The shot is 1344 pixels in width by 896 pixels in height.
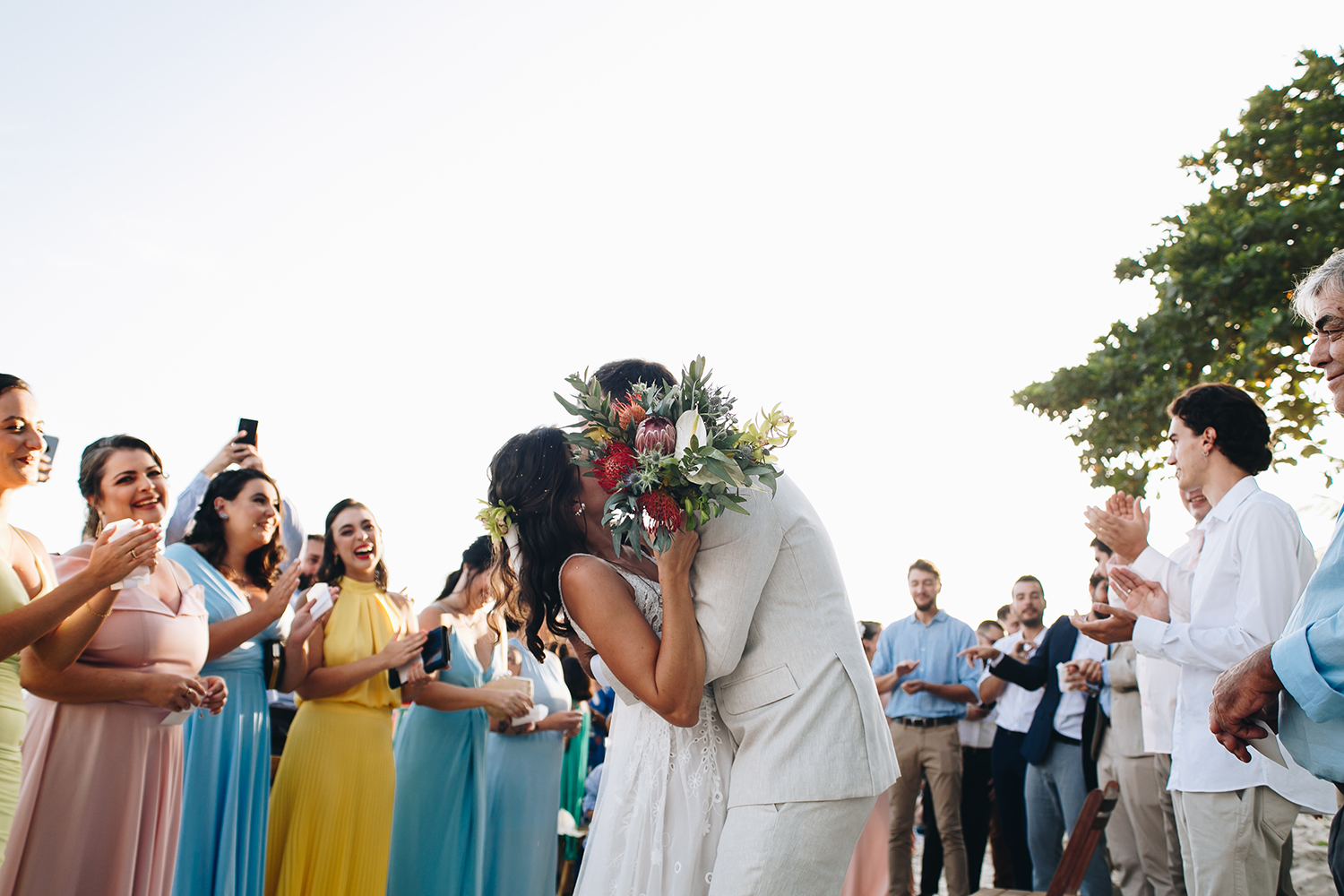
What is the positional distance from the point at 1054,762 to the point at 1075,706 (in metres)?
0.48

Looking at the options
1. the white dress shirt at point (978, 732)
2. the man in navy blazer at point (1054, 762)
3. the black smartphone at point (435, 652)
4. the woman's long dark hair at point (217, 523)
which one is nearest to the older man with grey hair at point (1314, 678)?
the black smartphone at point (435, 652)

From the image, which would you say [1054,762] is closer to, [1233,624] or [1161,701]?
[1161,701]

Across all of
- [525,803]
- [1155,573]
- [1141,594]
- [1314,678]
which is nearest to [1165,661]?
[1155,573]

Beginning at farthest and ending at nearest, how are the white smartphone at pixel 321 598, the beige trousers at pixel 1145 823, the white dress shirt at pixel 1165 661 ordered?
1. the beige trousers at pixel 1145 823
2. the white smartphone at pixel 321 598
3. the white dress shirt at pixel 1165 661

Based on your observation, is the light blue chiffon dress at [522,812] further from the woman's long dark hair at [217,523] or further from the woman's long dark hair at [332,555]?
the woman's long dark hair at [217,523]

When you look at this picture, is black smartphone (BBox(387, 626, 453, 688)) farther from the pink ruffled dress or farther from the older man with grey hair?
the older man with grey hair

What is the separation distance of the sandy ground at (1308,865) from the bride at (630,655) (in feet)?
18.8

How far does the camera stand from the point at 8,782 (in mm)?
3199

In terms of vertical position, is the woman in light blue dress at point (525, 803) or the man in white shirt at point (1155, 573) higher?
the man in white shirt at point (1155, 573)

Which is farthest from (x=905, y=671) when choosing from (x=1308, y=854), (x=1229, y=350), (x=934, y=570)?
(x=1229, y=350)

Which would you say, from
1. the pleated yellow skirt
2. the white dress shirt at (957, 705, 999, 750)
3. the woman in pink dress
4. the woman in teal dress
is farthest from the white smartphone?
the white dress shirt at (957, 705, 999, 750)

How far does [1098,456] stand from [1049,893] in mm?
8547

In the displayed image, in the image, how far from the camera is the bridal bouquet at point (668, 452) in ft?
8.02

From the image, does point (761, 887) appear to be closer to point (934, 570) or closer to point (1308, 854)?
point (934, 570)
